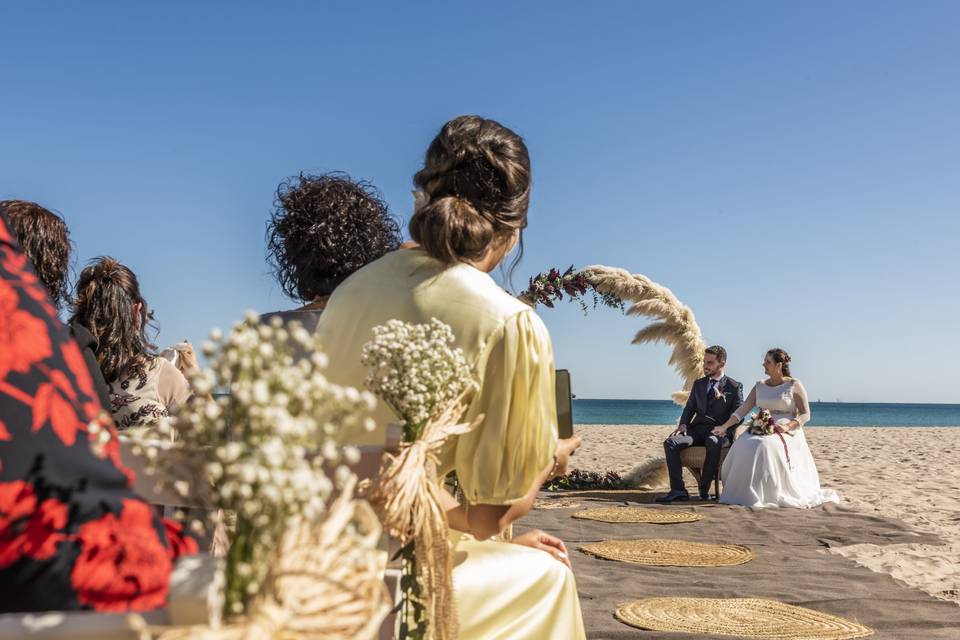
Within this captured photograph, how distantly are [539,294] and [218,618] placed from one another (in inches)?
298

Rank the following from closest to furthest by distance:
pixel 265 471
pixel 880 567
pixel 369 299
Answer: pixel 265 471
pixel 369 299
pixel 880 567

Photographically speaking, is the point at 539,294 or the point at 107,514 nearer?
the point at 107,514

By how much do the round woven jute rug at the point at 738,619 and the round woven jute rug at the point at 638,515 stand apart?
3.82m

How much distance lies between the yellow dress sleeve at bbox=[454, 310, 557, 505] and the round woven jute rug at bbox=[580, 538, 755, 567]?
5.21 meters

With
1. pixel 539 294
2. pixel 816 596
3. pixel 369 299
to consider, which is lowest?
pixel 816 596

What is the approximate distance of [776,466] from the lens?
37.4ft

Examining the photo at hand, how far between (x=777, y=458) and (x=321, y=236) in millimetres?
9104

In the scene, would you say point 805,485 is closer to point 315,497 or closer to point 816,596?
point 816,596

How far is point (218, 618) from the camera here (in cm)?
94

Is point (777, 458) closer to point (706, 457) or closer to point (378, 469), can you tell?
point (706, 457)

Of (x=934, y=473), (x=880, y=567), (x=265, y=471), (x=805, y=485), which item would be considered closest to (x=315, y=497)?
(x=265, y=471)

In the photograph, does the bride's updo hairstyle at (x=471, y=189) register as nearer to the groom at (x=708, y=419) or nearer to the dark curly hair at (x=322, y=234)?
the dark curly hair at (x=322, y=234)

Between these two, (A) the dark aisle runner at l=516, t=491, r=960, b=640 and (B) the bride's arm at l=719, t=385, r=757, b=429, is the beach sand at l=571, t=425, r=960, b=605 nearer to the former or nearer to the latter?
(A) the dark aisle runner at l=516, t=491, r=960, b=640

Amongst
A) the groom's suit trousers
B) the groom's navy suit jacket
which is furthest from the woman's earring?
the groom's navy suit jacket
